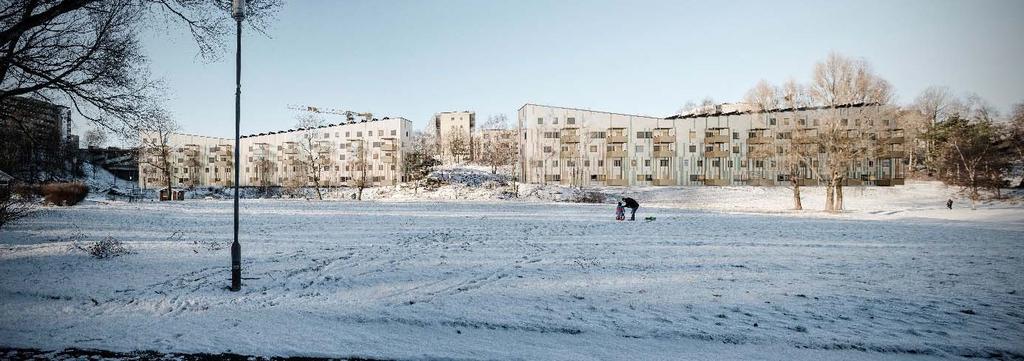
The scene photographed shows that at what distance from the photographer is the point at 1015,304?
7.26 m

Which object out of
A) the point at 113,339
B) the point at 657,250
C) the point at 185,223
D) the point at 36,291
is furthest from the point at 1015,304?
the point at 185,223

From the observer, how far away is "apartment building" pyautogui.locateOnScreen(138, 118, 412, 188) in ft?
247

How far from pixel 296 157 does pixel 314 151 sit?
3.97 meters

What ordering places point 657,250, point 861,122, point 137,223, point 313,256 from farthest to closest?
1. point 861,122
2. point 137,223
3. point 657,250
4. point 313,256

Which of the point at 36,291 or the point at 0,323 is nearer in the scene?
the point at 0,323

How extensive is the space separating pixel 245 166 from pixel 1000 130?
111868 mm

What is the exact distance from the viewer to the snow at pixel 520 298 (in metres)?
5.45

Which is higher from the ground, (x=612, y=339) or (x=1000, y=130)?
(x=1000, y=130)

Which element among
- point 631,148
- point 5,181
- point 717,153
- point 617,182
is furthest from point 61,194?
point 717,153

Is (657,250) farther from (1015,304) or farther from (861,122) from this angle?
(861,122)

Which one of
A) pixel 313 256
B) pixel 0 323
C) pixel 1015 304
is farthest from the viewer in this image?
pixel 313 256

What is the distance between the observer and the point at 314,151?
77625 mm

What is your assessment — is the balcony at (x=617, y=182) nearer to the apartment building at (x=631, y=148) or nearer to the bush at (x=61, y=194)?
the apartment building at (x=631, y=148)

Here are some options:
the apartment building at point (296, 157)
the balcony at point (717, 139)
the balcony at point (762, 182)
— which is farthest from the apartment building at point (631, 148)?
the apartment building at point (296, 157)
